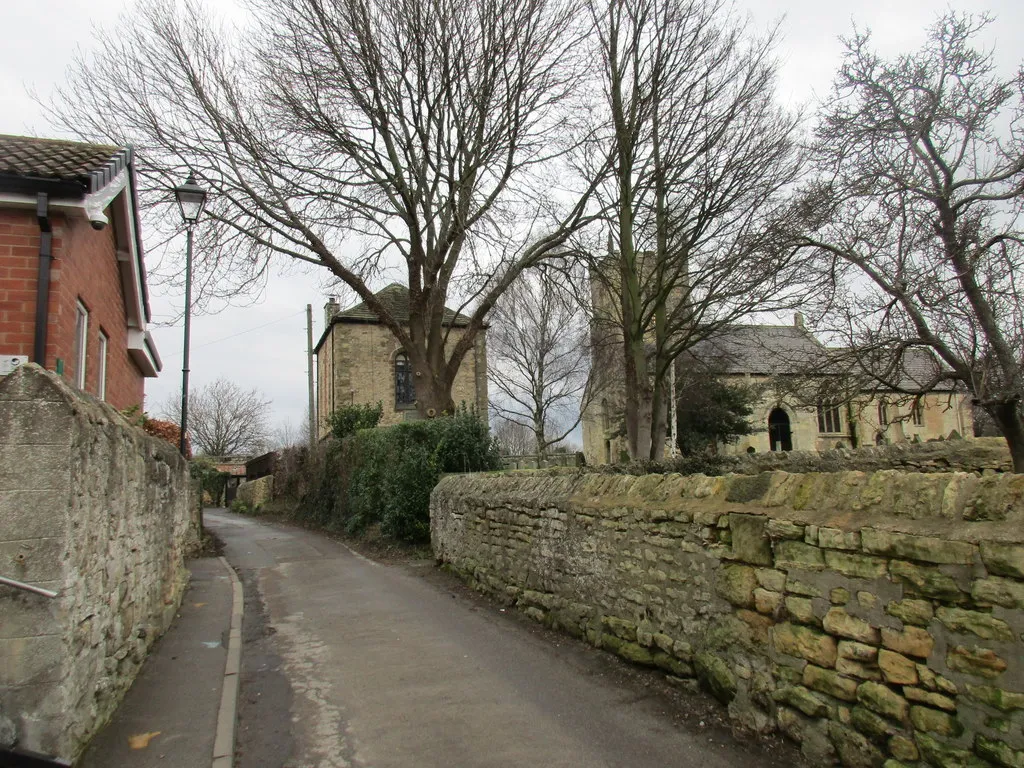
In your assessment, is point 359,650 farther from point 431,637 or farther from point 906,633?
point 906,633

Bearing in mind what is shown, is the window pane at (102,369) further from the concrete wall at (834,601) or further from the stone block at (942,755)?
the stone block at (942,755)

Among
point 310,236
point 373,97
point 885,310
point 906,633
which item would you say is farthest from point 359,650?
point 373,97

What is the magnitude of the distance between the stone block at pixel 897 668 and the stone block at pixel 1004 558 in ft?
2.49

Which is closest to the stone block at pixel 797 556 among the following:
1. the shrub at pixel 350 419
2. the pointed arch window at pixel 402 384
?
the shrub at pixel 350 419

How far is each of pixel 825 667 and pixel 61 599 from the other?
444 cm

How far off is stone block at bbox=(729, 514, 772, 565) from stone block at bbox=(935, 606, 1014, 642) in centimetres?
125

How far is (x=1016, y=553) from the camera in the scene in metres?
3.12

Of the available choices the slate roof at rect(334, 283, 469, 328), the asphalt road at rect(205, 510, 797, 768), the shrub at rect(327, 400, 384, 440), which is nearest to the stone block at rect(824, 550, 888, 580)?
the asphalt road at rect(205, 510, 797, 768)

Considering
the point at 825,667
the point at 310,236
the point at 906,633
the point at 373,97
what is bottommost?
the point at 825,667

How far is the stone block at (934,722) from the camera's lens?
3398mm

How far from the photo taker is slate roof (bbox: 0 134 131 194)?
8.41 m

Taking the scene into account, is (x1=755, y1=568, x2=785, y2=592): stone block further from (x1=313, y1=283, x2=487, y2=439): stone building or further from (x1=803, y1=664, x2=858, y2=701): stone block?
(x1=313, y1=283, x2=487, y2=439): stone building

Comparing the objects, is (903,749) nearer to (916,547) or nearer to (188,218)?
(916,547)

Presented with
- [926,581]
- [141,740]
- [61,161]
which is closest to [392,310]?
[61,161]
